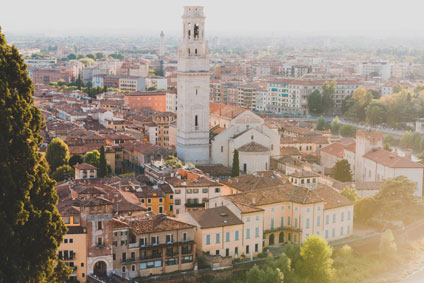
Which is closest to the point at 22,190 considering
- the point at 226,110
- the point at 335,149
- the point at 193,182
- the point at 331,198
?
the point at 193,182

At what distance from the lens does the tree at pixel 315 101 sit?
151 feet

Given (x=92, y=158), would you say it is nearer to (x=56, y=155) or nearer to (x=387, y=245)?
(x=56, y=155)

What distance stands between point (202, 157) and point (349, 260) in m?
9.26

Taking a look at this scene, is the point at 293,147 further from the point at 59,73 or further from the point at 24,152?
the point at 59,73

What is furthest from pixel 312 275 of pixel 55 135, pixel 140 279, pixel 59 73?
pixel 59 73

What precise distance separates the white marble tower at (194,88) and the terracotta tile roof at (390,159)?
5904 millimetres

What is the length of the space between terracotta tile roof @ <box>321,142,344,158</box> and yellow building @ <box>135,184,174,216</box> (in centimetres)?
913

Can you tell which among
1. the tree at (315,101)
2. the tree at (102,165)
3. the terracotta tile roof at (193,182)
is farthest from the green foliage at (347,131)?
the terracotta tile roof at (193,182)

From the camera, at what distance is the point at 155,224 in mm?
14938

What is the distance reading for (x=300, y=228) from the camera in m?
17.0

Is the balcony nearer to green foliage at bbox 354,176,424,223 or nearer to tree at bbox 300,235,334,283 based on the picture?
tree at bbox 300,235,334,283

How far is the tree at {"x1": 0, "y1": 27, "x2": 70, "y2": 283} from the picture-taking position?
26.1 feet

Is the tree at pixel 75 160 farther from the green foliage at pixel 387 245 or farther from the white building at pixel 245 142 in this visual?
the green foliage at pixel 387 245

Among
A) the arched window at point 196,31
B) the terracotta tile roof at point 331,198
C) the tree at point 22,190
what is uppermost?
the arched window at point 196,31
